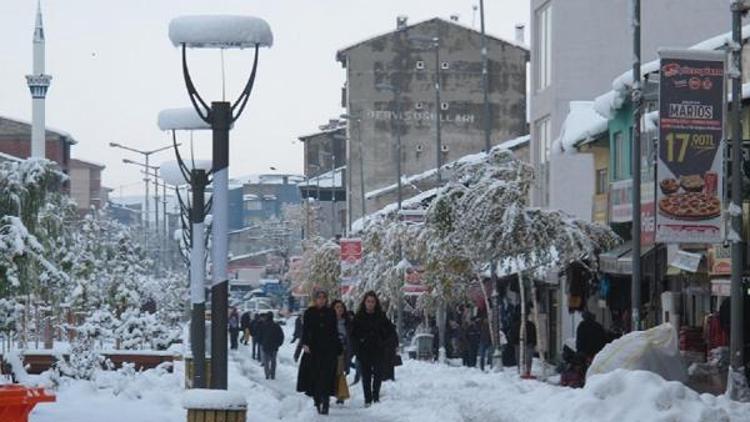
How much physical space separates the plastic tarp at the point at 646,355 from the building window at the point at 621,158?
12.9 m

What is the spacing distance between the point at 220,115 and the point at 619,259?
21073 millimetres

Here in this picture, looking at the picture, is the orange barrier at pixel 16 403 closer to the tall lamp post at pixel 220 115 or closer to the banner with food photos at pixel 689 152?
the tall lamp post at pixel 220 115

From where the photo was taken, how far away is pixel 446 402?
76.9 feet

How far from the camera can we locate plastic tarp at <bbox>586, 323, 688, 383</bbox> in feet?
78.4

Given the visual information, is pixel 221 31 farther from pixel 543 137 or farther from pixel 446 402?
pixel 543 137

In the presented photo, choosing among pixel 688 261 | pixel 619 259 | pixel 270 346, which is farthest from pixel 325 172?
pixel 688 261

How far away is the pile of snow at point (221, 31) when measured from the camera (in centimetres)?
1493

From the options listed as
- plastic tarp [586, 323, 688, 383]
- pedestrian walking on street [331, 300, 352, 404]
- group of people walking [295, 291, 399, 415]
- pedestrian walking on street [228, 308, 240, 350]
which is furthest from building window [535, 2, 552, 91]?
group of people walking [295, 291, 399, 415]

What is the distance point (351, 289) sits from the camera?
51.5 metres

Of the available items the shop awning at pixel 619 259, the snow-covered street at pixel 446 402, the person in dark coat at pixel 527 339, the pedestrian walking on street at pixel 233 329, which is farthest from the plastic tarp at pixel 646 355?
the pedestrian walking on street at pixel 233 329

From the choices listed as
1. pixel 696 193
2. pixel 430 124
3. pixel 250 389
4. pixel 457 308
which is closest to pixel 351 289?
pixel 457 308

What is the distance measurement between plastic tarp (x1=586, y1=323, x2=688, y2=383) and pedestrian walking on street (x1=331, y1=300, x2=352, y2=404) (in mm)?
3439

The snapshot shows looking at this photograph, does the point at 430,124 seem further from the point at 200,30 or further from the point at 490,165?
the point at 200,30

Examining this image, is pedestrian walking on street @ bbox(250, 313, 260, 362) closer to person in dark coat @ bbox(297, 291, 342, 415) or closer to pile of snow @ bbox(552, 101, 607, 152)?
pile of snow @ bbox(552, 101, 607, 152)
